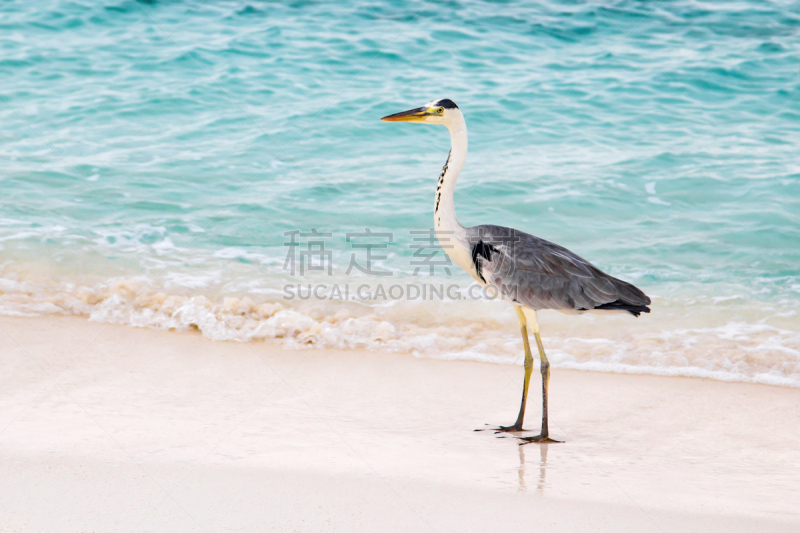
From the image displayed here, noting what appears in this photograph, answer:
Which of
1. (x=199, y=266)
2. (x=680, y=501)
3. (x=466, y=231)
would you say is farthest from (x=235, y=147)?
(x=680, y=501)

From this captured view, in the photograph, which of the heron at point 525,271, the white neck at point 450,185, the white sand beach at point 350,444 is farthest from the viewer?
the white neck at point 450,185

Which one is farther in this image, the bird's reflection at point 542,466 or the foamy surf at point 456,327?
the foamy surf at point 456,327

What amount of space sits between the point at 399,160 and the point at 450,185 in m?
4.82

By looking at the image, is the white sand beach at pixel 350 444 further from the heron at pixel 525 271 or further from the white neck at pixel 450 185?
the white neck at pixel 450 185

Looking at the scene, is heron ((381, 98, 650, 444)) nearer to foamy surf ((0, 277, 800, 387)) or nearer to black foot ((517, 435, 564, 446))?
black foot ((517, 435, 564, 446))

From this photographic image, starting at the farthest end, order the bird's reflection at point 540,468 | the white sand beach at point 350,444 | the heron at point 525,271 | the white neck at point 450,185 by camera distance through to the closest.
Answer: the white neck at point 450,185 < the heron at point 525,271 < the bird's reflection at point 540,468 < the white sand beach at point 350,444

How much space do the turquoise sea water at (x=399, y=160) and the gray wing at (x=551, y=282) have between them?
3.50 ft

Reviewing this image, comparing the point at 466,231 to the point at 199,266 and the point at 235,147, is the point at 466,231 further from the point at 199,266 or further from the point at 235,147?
the point at 235,147

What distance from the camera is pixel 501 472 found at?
347 centimetres

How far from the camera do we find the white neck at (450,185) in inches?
182

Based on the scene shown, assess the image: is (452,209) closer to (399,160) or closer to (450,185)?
(450,185)

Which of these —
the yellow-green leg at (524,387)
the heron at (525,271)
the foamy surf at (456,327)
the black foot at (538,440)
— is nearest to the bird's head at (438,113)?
the heron at (525,271)

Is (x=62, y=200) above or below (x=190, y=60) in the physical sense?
below

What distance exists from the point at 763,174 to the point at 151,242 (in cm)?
767
